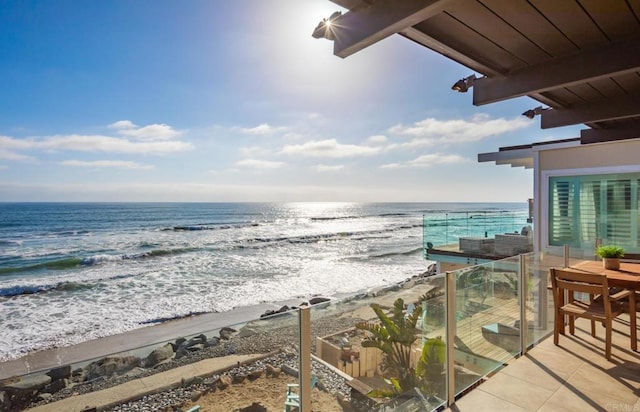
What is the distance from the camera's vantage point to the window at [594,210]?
562 centimetres

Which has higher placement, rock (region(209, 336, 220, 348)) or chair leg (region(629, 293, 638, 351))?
rock (region(209, 336, 220, 348))

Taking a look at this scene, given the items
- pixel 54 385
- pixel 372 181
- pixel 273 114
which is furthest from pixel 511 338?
pixel 372 181

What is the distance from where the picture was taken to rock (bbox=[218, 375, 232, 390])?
Result: 1.51 m

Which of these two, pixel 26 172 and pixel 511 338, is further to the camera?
pixel 26 172

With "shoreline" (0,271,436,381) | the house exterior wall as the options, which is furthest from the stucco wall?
"shoreline" (0,271,436,381)

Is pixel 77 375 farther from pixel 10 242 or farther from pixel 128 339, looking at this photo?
pixel 10 242

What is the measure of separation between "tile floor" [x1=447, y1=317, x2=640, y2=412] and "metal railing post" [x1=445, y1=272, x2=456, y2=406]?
0.10 metres

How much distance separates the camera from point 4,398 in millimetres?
1113

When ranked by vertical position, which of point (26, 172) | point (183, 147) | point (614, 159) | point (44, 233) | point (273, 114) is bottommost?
point (44, 233)

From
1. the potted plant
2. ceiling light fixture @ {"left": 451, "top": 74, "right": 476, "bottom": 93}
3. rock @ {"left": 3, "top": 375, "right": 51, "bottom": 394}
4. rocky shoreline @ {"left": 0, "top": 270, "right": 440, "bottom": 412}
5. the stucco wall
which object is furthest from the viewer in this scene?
the stucco wall

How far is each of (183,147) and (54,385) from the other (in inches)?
1076

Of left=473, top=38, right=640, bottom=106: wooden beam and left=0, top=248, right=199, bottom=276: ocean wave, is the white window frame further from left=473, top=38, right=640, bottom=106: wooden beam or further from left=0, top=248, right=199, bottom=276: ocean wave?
left=0, top=248, right=199, bottom=276: ocean wave

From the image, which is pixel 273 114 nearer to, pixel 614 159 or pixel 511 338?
pixel 614 159

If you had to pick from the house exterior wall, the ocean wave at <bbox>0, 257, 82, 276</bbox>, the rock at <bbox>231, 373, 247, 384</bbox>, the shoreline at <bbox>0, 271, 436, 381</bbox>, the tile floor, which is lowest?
the shoreline at <bbox>0, 271, 436, 381</bbox>
